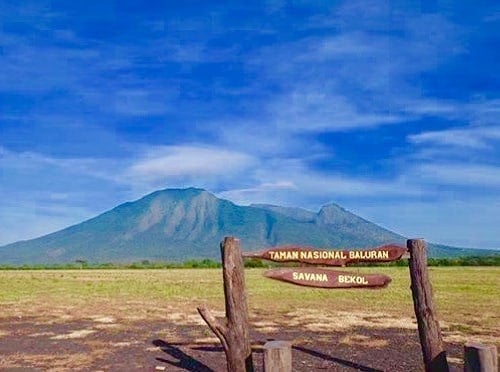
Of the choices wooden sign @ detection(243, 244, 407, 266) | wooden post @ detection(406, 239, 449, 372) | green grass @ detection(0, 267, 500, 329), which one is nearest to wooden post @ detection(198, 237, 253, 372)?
wooden sign @ detection(243, 244, 407, 266)

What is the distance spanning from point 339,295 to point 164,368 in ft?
54.3

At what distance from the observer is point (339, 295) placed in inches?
1093

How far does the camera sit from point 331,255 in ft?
33.6

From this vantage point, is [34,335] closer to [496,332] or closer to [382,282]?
[382,282]

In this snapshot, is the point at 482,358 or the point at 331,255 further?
the point at 331,255

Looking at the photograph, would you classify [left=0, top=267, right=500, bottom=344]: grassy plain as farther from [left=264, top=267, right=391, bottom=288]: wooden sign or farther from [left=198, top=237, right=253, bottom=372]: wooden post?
[left=198, top=237, right=253, bottom=372]: wooden post

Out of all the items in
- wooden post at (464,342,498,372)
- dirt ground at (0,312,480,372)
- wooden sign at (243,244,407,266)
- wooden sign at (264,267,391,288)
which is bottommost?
dirt ground at (0,312,480,372)

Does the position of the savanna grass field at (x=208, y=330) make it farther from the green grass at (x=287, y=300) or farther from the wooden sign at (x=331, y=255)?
the wooden sign at (x=331, y=255)

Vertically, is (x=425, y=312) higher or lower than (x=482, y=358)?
higher

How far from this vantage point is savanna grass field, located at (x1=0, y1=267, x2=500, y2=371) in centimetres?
1297

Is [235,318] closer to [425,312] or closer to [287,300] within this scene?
[425,312]

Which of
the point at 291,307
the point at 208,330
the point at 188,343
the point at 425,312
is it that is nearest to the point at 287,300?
the point at 291,307

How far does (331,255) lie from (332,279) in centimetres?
40

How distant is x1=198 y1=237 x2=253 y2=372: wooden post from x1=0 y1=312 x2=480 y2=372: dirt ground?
2.32m
